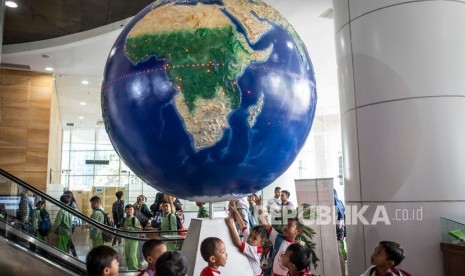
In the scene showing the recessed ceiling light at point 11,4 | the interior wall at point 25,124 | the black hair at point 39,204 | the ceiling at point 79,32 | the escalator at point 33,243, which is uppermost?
the recessed ceiling light at point 11,4

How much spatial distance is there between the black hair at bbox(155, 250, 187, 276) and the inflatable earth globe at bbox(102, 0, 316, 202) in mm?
695

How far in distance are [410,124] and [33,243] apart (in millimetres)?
5497

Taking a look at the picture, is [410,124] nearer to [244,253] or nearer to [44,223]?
[244,253]

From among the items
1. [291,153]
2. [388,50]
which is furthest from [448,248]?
[291,153]

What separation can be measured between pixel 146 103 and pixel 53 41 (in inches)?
399

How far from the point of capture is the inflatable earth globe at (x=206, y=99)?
1389mm

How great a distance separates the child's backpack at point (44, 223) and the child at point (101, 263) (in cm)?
462

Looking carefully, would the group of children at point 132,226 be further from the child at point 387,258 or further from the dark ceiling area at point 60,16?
the dark ceiling area at point 60,16

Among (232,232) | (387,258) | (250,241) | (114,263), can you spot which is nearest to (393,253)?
(387,258)

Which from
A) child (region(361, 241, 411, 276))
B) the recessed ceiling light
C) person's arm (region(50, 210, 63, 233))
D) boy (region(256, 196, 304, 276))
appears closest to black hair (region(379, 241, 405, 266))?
child (region(361, 241, 411, 276))

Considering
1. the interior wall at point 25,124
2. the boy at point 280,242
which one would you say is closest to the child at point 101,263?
the boy at point 280,242

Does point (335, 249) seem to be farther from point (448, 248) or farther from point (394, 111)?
point (394, 111)

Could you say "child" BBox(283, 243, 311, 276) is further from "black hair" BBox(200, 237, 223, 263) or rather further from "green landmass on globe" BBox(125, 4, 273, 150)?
"green landmass on globe" BBox(125, 4, 273, 150)

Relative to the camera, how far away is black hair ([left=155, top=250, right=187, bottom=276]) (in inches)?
82.0
